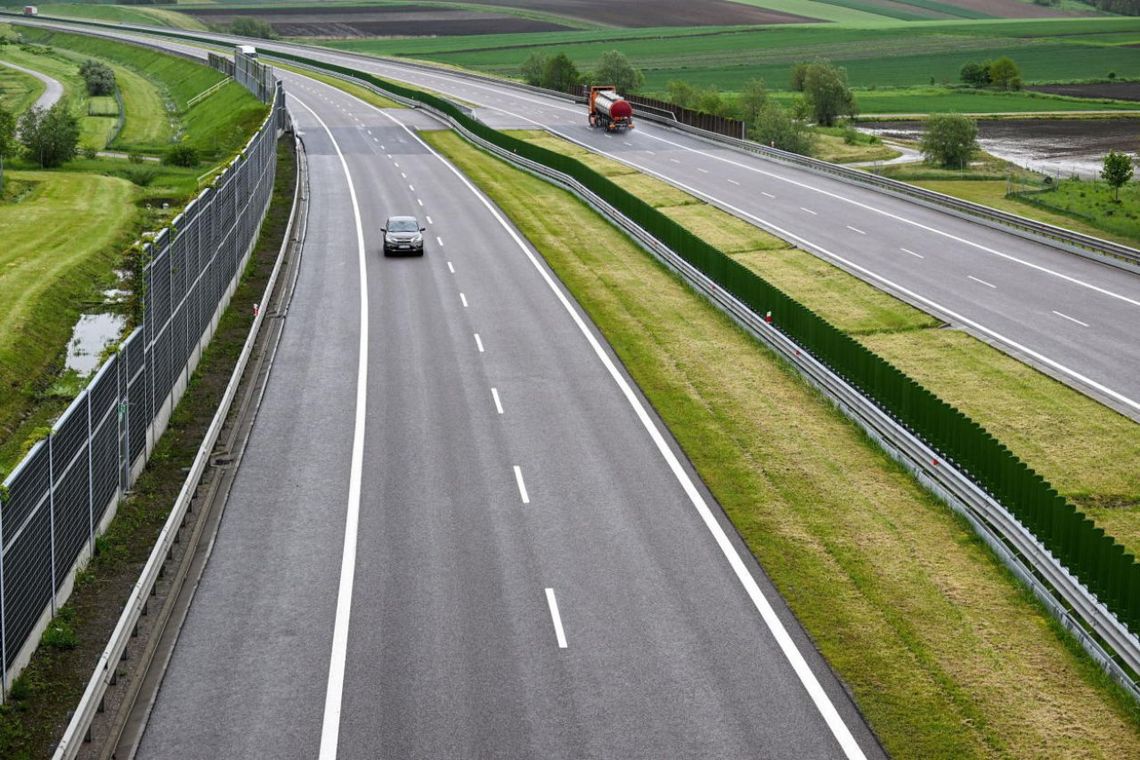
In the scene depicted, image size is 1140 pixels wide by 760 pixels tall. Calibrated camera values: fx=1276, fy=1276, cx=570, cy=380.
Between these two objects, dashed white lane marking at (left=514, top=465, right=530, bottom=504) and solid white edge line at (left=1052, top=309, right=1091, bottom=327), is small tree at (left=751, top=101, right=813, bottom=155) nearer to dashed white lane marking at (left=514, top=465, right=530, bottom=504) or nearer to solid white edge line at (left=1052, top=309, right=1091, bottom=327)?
solid white edge line at (left=1052, top=309, right=1091, bottom=327)

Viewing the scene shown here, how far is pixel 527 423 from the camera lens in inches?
1182

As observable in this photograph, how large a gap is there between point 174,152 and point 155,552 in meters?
66.2

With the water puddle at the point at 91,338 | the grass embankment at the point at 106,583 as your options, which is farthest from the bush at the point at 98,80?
the grass embankment at the point at 106,583

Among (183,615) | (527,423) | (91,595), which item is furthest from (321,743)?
(527,423)

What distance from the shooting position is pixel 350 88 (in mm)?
126750

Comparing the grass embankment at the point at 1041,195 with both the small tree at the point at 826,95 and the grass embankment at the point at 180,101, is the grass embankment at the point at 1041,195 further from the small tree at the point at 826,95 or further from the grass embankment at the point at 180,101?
the grass embankment at the point at 180,101

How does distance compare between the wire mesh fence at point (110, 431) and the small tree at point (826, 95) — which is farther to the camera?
the small tree at point (826, 95)

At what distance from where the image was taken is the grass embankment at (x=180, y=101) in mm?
90375

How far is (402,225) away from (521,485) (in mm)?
27677

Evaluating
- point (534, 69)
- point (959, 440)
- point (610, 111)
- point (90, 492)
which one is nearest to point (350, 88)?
point (534, 69)

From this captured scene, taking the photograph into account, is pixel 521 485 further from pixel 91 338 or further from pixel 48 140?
pixel 48 140

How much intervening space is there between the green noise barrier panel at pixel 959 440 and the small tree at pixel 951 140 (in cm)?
5016

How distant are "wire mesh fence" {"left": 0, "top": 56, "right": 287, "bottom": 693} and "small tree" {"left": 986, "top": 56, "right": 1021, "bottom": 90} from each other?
134420 millimetres

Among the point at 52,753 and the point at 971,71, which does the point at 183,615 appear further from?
the point at 971,71
